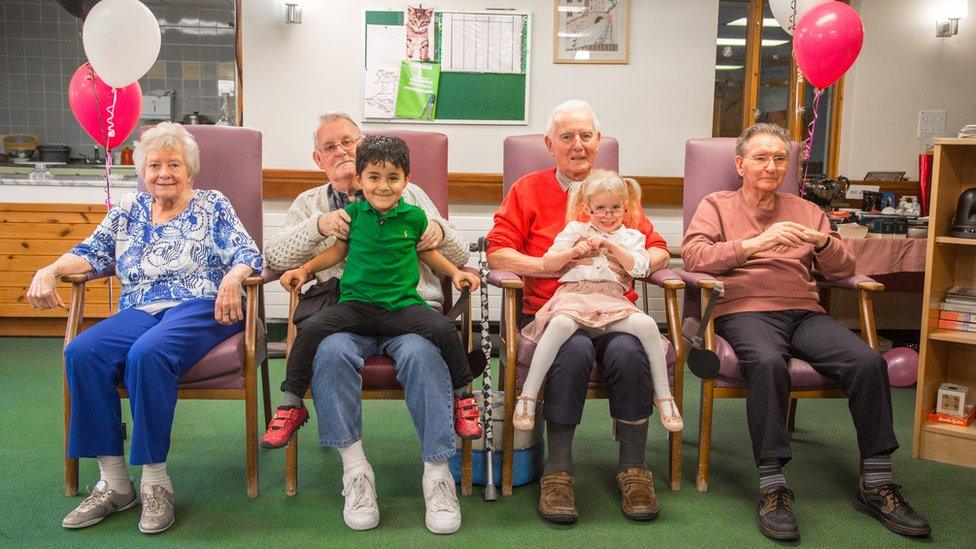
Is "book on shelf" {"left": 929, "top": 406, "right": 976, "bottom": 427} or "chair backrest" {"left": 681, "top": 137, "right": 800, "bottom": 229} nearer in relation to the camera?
"book on shelf" {"left": 929, "top": 406, "right": 976, "bottom": 427}

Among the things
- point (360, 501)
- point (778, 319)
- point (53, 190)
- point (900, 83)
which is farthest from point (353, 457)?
point (900, 83)

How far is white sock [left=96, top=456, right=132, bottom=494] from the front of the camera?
85.5 inches

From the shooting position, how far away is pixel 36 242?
4207mm

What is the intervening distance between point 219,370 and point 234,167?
80cm

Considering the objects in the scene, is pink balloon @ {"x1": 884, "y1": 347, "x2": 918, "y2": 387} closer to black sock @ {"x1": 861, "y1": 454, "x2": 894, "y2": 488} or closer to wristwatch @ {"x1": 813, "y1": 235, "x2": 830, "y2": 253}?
black sock @ {"x1": 861, "y1": 454, "x2": 894, "y2": 488}

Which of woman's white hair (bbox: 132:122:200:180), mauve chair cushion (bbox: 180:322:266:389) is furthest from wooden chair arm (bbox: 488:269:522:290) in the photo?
woman's white hair (bbox: 132:122:200:180)

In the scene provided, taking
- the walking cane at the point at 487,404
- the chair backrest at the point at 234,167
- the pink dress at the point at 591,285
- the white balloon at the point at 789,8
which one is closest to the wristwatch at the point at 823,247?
the pink dress at the point at 591,285

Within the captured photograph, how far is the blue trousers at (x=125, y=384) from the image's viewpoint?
82.4 inches

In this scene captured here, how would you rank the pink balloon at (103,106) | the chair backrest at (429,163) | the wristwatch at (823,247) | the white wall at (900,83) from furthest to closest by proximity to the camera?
the white wall at (900,83) < the pink balloon at (103,106) < the chair backrest at (429,163) < the wristwatch at (823,247)

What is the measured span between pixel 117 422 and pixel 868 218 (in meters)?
2.99

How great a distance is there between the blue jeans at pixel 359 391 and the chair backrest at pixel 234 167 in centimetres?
78

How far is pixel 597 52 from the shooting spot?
4309 mm

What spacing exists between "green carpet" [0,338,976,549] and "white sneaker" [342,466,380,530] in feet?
0.10

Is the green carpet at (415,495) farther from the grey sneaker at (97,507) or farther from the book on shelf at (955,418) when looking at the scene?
the book on shelf at (955,418)
